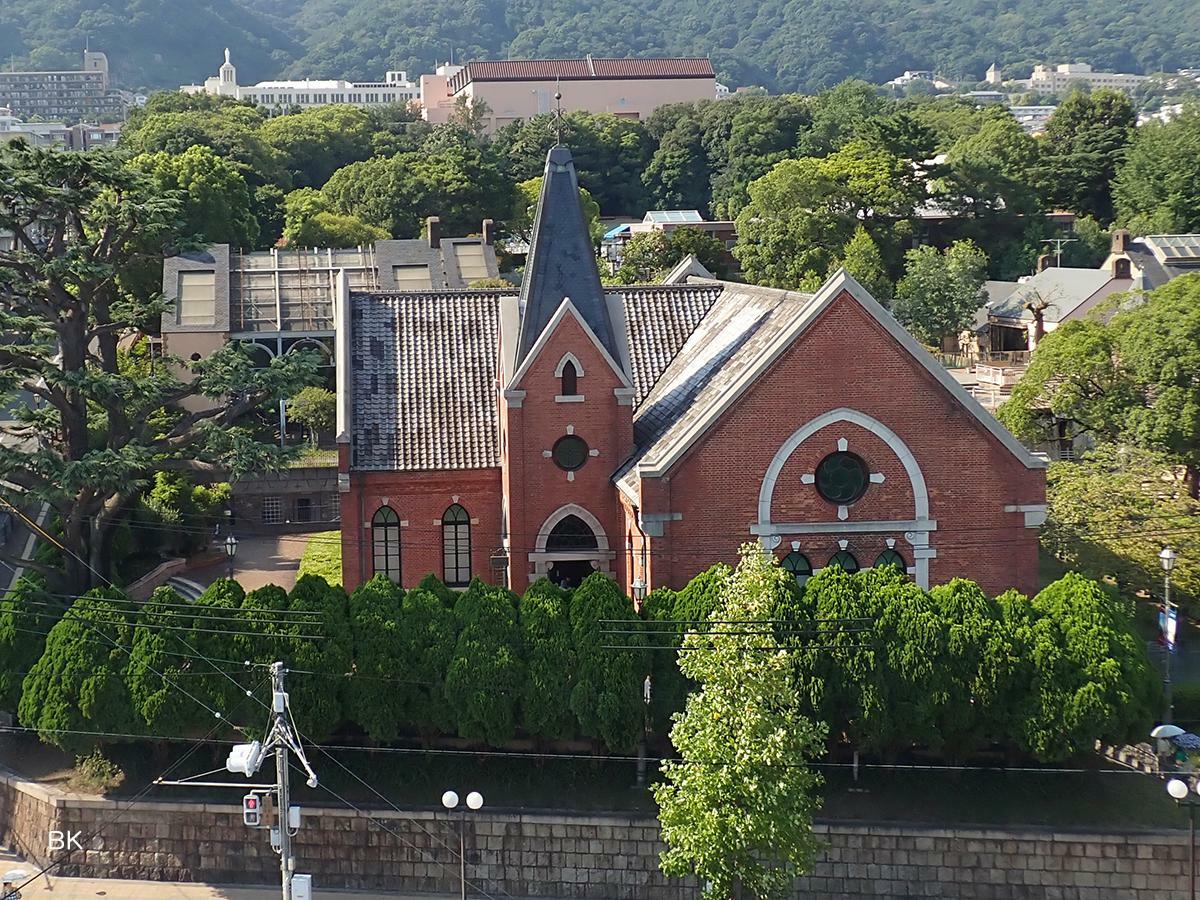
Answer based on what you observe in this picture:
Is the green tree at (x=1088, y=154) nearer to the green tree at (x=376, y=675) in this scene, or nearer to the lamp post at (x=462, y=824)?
the green tree at (x=376, y=675)

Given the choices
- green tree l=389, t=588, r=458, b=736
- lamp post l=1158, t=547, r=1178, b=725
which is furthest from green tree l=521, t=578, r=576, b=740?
lamp post l=1158, t=547, r=1178, b=725

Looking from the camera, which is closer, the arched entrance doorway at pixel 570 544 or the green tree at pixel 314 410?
the arched entrance doorway at pixel 570 544

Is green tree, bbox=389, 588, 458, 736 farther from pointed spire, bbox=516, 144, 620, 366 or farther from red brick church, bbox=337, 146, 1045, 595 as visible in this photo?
pointed spire, bbox=516, 144, 620, 366

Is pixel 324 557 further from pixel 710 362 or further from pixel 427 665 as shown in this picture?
pixel 427 665

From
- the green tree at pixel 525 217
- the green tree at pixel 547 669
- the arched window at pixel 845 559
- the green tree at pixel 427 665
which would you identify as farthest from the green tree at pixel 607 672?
the green tree at pixel 525 217

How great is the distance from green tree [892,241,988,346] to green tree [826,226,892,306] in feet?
5.01

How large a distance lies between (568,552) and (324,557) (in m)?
12.0

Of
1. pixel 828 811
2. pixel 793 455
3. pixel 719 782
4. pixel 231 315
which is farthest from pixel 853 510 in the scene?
pixel 231 315

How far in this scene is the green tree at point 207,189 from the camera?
10106 centimetres

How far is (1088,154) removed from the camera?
127812 millimetres

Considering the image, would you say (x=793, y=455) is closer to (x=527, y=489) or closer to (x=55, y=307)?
(x=527, y=489)

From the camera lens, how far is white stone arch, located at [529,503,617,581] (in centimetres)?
4566

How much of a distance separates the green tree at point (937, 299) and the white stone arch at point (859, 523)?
53531 millimetres

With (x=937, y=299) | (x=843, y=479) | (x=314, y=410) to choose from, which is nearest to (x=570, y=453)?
(x=843, y=479)
